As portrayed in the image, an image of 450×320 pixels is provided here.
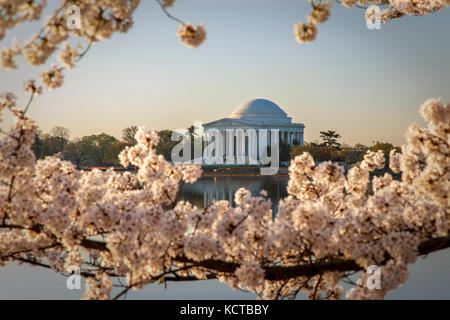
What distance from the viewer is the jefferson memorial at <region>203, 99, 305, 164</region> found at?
3506 inches

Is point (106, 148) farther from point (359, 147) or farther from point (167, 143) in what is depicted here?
point (359, 147)

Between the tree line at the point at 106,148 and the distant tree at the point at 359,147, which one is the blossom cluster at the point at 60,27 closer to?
the tree line at the point at 106,148

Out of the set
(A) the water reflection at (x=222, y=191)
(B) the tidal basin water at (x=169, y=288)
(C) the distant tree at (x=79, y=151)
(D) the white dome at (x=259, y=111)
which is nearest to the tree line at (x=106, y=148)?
(C) the distant tree at (x=79, y=151)

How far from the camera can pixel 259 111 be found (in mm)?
95875

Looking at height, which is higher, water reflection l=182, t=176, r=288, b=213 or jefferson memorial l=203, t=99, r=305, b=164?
jefferson memorial l=203, t=99, r=305, b=164

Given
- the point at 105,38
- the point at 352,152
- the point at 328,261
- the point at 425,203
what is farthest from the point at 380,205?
the point at 352,152

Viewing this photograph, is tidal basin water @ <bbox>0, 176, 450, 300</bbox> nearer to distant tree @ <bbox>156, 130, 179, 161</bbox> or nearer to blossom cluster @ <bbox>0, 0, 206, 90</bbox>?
blossom cluster @ <bbox>0, 0, 206, 90</bbox>

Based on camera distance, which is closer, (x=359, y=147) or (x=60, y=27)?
(x=60, y=27)

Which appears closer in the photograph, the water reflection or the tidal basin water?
the tidal basin water

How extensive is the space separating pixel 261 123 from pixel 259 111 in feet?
19.1

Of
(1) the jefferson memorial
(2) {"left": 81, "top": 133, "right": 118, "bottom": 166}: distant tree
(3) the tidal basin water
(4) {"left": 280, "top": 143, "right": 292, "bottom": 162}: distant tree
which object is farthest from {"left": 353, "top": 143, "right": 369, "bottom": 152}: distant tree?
(3) the tidal basin water

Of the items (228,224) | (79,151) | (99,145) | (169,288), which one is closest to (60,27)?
(228,224)

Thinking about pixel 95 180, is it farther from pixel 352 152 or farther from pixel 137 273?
pixel 352 152

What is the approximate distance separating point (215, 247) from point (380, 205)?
131 centimetres
